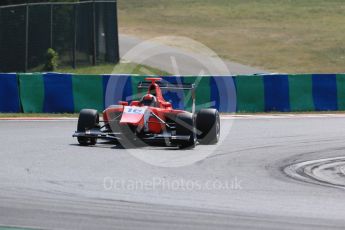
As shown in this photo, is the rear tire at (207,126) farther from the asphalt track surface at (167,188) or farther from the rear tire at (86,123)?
the rear tire at (86,123)

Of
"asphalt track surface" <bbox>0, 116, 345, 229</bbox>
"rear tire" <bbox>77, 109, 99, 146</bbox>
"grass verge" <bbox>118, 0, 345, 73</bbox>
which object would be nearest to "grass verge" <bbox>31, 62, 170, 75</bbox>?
"grass verge" <bbox>118, 0, 345, 73</bbox>

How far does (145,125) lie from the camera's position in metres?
16.2

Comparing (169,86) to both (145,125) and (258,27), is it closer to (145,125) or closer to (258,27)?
(145,125)

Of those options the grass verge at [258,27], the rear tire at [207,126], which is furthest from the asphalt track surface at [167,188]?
the grass verge at [258,27]

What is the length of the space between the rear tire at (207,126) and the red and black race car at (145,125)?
0.02 m

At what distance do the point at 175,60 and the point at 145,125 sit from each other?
2342cm

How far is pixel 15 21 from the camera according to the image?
29359 millimetres

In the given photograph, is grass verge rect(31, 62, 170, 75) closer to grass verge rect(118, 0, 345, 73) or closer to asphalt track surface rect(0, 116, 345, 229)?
grass verge rect(118, 0, 345, 73)

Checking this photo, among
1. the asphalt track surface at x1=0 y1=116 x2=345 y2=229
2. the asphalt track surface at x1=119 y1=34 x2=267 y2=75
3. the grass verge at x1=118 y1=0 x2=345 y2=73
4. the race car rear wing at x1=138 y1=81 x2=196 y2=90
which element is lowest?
the asphalt track surface at x1=0 y1=116 x2=345 y2=229

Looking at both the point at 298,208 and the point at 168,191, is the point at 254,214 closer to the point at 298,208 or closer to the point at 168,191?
the point at 298,208

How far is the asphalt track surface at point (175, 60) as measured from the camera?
120 ft

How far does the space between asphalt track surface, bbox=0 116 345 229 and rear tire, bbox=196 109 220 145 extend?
35cm

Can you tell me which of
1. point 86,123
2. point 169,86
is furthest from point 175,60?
point 86,123

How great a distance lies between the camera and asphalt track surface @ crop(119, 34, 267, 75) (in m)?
36.5
